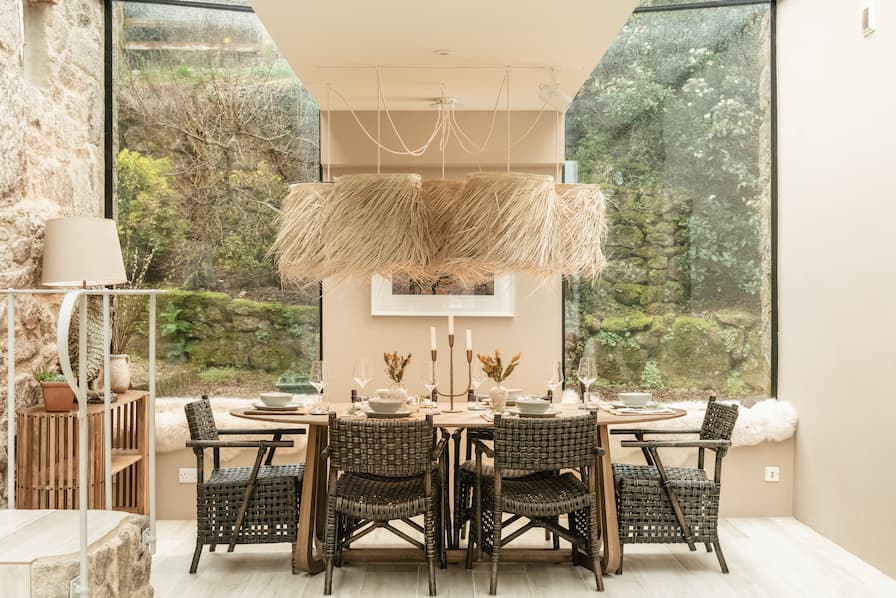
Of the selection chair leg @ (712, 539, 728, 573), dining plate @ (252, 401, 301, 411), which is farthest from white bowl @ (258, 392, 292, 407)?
chair leg @ (712, 539, 728, 573)

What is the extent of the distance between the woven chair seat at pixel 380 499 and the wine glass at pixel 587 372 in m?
1.03

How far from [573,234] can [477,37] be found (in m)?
0.99

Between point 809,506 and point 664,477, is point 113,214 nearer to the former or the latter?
point 664,477

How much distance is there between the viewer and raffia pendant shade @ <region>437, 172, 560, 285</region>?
12.3ft

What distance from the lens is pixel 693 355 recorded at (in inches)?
231

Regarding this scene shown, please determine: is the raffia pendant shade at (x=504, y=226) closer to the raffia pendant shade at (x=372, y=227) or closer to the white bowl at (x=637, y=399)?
the raffia pendant shade at (x=372, y=227)

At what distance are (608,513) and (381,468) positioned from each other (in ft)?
3.92

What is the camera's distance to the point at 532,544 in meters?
4.89

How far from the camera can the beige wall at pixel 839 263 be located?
14.3 feet

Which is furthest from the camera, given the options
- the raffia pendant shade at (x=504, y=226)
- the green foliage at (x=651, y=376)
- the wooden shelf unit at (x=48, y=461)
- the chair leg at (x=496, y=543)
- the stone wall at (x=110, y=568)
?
the green foliage at (x=651, y=376)

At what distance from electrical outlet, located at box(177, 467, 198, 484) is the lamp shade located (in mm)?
1434

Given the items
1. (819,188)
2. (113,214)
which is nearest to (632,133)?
(819,188)

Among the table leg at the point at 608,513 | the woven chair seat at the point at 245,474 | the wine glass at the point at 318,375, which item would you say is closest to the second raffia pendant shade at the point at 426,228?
the wine glass at the point at 318,375

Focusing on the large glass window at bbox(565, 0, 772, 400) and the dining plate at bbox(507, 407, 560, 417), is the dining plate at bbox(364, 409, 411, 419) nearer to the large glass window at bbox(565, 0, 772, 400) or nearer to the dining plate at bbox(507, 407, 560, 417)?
the dining plate at bbox(507, 407, 560, 417)
